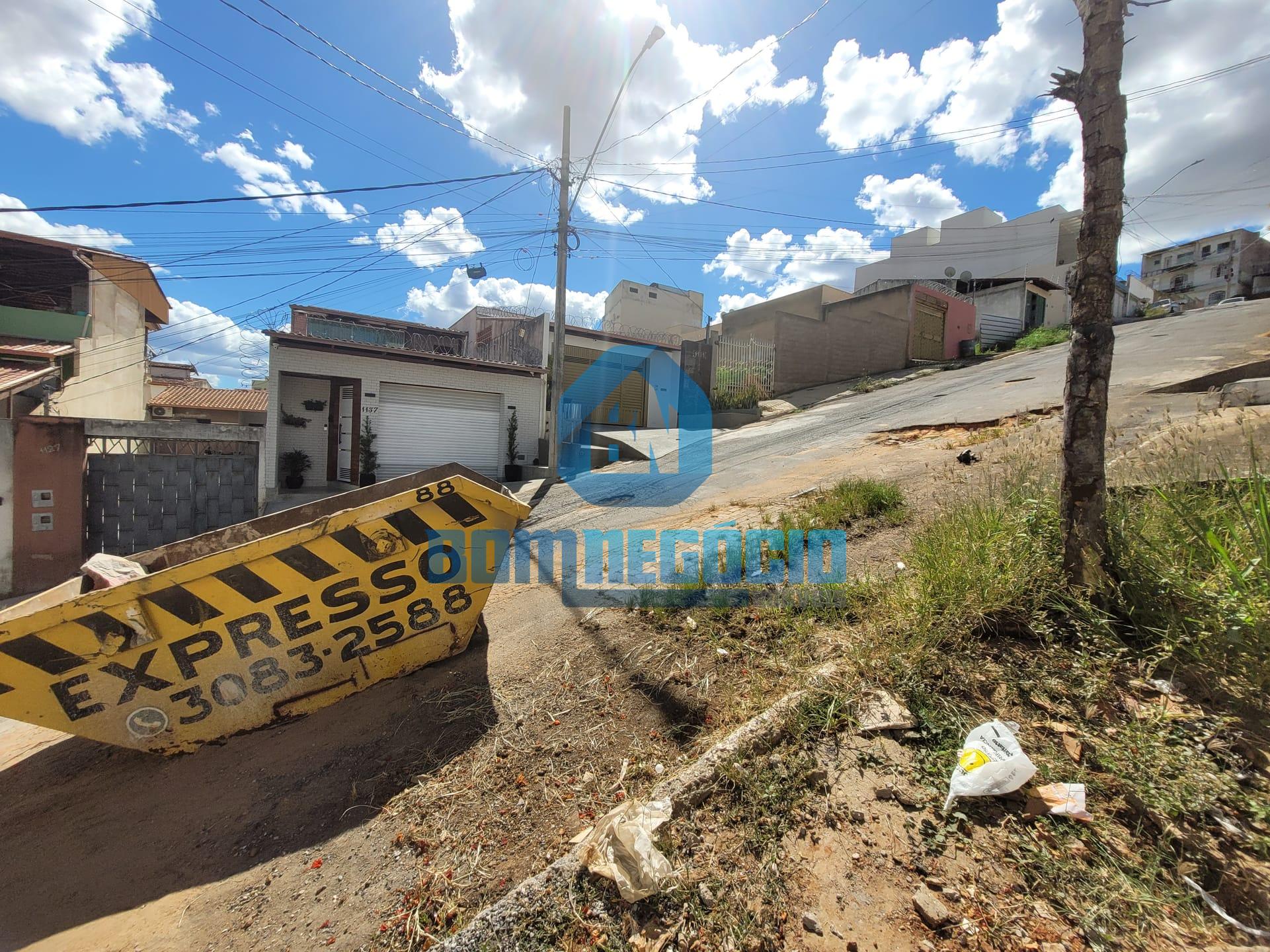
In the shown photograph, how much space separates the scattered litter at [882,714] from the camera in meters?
1.93

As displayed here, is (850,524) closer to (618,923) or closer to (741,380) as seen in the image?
(618,923)

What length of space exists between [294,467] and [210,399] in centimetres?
1552

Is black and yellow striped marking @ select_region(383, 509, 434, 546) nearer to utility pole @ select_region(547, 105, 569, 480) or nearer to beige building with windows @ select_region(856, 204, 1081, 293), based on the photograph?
utility pole @ select_region(547, 105, 569, 480)

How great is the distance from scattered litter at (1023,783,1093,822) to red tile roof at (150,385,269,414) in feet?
79.8

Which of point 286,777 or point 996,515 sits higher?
point 996,515

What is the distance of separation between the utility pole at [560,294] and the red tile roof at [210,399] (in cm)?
1603

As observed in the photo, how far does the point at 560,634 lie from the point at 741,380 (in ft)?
41.7

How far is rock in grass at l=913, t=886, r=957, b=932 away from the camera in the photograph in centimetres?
134

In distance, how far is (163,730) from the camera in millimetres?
2391

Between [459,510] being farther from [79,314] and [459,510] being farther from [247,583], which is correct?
[79,314]

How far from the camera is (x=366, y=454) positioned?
11.5 metres

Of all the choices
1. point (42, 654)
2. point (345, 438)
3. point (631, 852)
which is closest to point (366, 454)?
point (345, 438)

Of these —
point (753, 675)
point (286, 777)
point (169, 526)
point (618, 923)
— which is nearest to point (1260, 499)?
point (753, 675)

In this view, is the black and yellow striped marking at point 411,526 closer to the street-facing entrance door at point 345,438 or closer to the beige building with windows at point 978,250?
the street-facing entrance door at point 345,438
